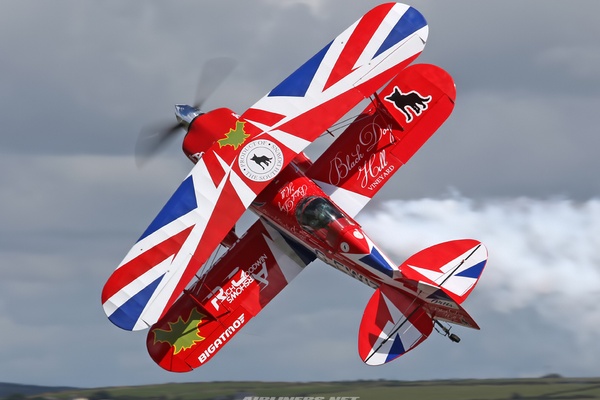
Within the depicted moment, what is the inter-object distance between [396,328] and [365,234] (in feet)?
5.98

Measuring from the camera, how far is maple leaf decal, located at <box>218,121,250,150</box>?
72.2 ft

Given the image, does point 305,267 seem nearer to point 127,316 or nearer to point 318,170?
point 318,170

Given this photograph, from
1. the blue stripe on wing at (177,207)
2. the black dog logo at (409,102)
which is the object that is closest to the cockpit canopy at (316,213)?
the blue stripe on wing at (177,207)

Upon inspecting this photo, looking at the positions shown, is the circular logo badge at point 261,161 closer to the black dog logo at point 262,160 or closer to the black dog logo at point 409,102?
the black dog logo at point 262,160

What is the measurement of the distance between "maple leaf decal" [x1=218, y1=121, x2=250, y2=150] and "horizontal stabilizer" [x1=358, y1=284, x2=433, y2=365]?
3.70m

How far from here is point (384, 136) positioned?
23.8m

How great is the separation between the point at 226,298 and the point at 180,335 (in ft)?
3.57

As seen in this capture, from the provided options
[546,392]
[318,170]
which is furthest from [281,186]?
[546,392]

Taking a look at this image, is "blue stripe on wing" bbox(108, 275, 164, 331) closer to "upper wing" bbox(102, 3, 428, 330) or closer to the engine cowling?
"upper wing" bbox(102, 3, 428, 330)

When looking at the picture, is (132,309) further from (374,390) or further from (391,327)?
(374,390)

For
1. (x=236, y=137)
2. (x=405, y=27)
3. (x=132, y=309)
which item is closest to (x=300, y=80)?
(x=236, y=137)

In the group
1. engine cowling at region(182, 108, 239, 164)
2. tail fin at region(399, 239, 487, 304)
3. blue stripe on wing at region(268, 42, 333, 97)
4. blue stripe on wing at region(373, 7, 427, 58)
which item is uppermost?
blue stripe on wing at region(373, 7, 427, 58)

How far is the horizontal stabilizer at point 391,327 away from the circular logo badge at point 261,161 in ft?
9.57

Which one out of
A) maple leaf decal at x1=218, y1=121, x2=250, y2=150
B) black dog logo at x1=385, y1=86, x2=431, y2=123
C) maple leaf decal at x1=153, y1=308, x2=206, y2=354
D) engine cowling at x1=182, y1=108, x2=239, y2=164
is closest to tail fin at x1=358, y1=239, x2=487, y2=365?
maple leaf decal at x1=153, y1=308, x2=206, y2=354
